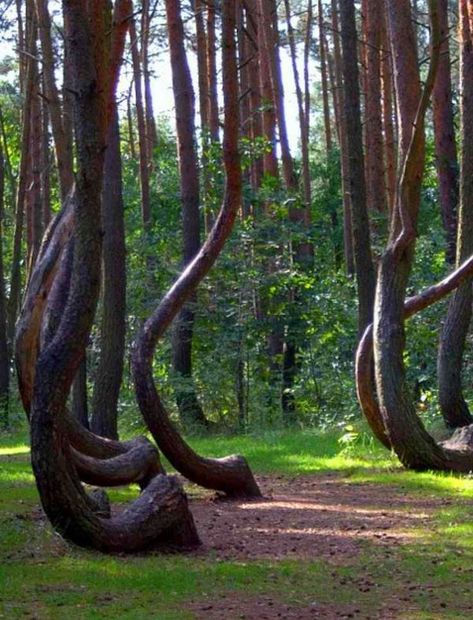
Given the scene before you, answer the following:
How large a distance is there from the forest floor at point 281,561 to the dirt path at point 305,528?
12 millimetres

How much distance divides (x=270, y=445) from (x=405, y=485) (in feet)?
17.5

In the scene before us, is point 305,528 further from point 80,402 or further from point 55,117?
point 55,117

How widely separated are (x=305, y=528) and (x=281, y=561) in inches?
65.9

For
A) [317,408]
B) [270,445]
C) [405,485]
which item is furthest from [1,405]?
[405,485]

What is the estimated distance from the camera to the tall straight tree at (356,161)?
17.1 meters

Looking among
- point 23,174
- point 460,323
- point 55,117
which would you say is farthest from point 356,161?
point 23,174

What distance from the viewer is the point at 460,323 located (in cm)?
1575

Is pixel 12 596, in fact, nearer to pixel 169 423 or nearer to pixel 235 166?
pixel 169 423

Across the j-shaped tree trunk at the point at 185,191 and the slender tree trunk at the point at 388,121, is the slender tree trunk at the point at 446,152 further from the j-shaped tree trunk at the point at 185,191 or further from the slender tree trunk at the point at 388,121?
the j-shaped tree trunk at the point at 185,191

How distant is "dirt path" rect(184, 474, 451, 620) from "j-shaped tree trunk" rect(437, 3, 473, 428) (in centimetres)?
242

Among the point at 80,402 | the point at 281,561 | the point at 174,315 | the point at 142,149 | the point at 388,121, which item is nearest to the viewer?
the point at 281,561

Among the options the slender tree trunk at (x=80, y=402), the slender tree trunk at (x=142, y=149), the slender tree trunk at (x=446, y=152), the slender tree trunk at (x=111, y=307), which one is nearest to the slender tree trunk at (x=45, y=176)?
the slender tree trunk at (x=142, y=149)

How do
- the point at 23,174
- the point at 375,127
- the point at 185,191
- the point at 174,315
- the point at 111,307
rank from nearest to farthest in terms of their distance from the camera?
the point at 174,315
the point at 111,307
the point at 185,191
the point at 375,127
the point at 23,174

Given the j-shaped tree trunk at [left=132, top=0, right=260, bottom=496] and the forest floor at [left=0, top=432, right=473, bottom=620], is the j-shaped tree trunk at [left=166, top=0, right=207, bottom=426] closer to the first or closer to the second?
the forest floor at [left=0, top=432, right=473, bottom=620]
